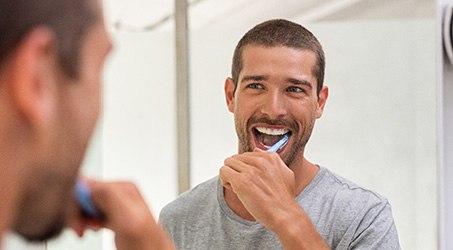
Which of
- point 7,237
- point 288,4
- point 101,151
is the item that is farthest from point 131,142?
point 7,237

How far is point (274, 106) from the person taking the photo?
71 centimetres

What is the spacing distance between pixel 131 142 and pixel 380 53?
377 mm

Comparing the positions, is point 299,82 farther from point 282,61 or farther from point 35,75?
point 35,75

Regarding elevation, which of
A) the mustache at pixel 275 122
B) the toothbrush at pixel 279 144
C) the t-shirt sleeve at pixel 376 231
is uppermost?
the mustache at pixel 275 122

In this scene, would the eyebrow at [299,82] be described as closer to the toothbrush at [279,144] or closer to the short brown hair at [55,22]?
the toothbrush at [279,144]

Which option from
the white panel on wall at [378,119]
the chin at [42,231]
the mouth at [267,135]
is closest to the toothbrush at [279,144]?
the mouth at [267,135]

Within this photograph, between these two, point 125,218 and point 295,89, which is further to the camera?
point 295,89

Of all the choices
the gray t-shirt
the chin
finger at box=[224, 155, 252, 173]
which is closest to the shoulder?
the gray t-shirt

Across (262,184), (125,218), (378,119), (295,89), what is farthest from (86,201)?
(378,119)

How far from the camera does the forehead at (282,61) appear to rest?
2.30 ft

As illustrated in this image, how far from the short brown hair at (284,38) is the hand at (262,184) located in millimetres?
117

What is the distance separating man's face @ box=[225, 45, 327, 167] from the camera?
705 millimetres

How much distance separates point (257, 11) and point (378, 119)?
0.24 metres

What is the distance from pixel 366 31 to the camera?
1.14 metres
